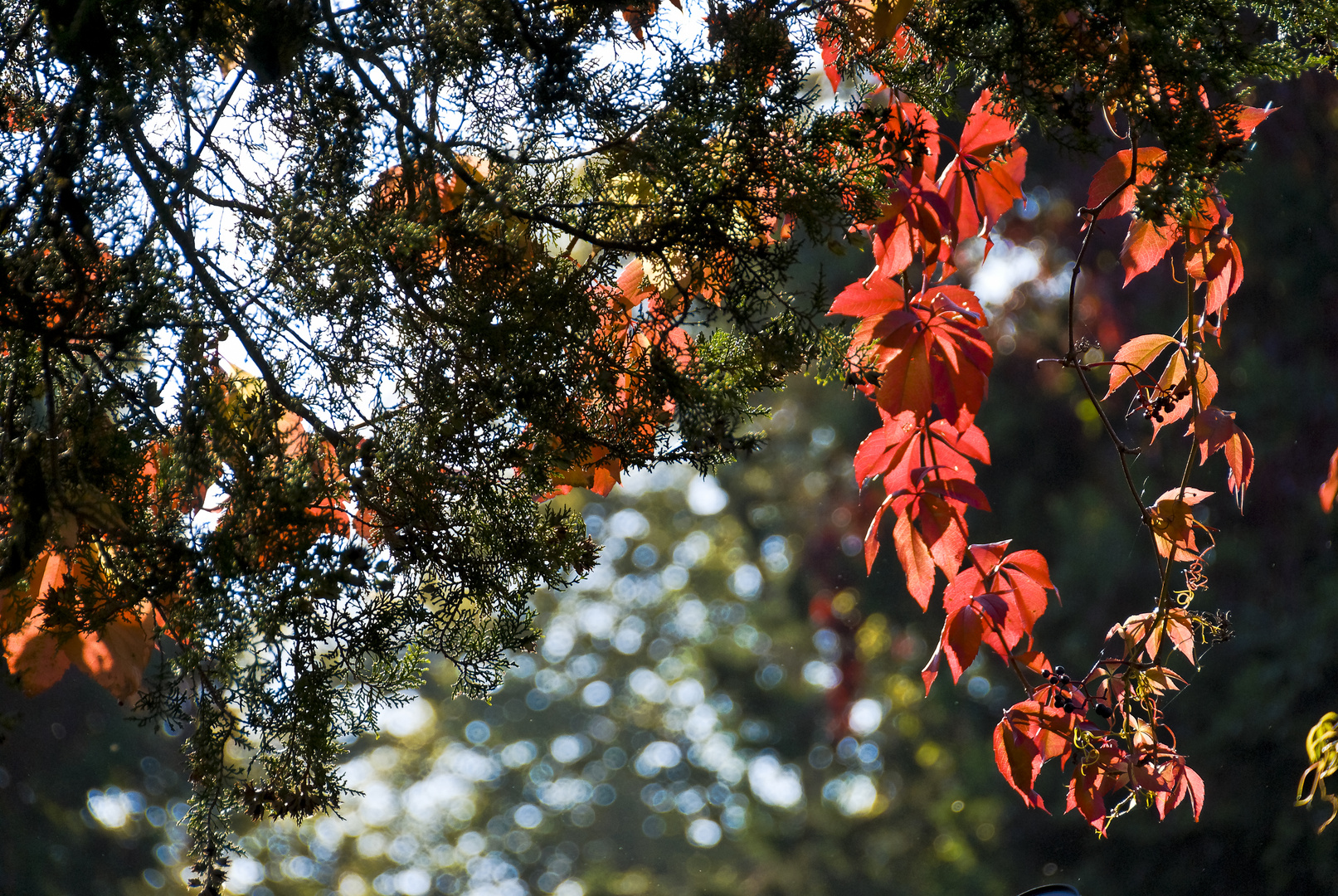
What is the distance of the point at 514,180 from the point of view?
103 cm

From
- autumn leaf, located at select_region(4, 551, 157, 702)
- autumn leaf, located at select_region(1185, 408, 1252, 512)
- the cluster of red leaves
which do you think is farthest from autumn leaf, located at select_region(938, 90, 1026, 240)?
autumn leaf, located at select_region(4, 551, 157, 702)

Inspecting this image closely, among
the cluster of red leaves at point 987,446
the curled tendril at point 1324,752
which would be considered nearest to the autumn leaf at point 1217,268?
the cluster of red leaves at point 987,446

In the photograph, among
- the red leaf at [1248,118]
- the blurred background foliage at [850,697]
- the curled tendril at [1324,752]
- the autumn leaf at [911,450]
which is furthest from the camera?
the blurred background foliage at [850,697]

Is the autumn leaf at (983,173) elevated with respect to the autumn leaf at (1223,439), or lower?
elevated

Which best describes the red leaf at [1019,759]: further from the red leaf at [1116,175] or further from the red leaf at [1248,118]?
the red leaf at [1116,175]

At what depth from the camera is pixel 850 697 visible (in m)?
8.64

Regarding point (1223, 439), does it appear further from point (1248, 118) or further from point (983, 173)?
point (983, 173)

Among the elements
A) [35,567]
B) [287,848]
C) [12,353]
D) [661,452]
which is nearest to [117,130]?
[12,353]

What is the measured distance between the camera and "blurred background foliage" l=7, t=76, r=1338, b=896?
16.5 ft

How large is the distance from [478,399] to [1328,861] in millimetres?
5266

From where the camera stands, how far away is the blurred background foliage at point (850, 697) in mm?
5023

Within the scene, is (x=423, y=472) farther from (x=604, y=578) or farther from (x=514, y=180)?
(x=604, y=578)

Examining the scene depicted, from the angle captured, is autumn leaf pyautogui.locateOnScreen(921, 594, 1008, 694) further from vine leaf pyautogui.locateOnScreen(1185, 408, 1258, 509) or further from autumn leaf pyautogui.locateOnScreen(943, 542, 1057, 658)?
vine leaf pyautogui.locateOnScreen(1185, 408, 1258, 509)

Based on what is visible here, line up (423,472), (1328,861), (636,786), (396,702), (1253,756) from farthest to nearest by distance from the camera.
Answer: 1. (636,786)
2. (1253,756)
3. (1328,861)
4. (396,702)
5. (423,472)
